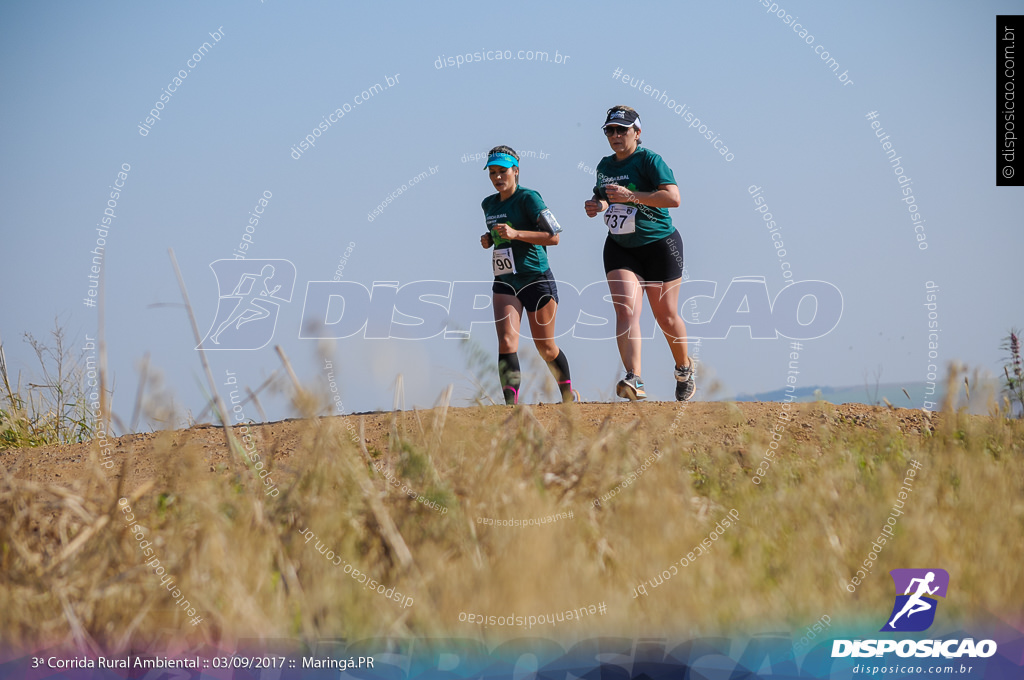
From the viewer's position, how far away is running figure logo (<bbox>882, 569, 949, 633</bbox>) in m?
2.46

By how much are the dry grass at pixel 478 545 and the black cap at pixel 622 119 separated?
2402mm

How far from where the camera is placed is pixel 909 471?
150 inches

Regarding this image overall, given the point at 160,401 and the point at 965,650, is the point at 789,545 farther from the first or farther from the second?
the point at 160,401

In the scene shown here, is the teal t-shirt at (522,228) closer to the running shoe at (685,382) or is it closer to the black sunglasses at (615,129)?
the black sunglasses at (615,129)

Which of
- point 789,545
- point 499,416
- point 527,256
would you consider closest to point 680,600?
point 789,545

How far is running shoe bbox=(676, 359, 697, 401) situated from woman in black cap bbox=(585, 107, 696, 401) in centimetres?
26

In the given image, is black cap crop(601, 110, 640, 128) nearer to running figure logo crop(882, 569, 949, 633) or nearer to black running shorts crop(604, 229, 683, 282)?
black running shorts crop(604, 229, 683, 282)

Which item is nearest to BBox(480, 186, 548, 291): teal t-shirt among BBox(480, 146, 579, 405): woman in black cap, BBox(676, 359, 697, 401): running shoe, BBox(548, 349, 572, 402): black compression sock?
BBox(480, 146, 579, 405): woman in black cap

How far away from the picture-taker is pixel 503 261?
5473 mm

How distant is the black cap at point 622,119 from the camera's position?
17.1 ft

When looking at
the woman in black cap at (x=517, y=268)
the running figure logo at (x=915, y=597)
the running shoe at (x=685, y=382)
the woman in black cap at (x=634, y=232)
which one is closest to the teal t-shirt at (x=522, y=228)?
the woman in black cap at (x=517, y=268)

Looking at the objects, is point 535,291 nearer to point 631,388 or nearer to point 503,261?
point 503,261

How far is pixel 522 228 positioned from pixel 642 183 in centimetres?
85

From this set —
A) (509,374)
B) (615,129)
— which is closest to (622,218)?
(615,129)
